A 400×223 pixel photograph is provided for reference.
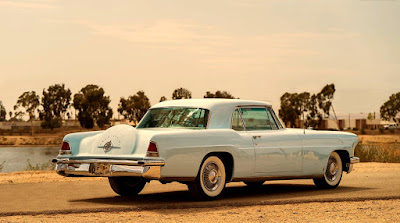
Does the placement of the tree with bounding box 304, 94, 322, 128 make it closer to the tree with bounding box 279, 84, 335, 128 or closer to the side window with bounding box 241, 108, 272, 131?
the tree with bounding box 279, 84, 335, 128

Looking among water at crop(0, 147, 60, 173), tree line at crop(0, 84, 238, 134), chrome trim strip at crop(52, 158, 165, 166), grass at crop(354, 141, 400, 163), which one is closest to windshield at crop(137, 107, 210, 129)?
chrome trim strip at crop(52, 158, 165, 166)

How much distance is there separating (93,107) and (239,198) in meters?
126

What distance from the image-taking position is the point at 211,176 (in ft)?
38.5

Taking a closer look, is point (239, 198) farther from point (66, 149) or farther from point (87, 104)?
point (87, 104)

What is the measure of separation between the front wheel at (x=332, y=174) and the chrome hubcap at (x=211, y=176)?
305 centimetres

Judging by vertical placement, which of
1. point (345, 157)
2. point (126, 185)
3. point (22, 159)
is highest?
point (345, 157)

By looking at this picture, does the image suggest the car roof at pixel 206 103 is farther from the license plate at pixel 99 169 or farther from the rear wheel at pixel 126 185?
the license plate at pixel 99 169

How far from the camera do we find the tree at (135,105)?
427 feet

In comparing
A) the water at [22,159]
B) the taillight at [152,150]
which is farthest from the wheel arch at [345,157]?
the water at [22,159]

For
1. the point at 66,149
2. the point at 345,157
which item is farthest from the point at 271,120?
the point at 66,149

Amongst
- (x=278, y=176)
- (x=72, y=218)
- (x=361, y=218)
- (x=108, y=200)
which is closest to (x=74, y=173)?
(x=108, y=200)

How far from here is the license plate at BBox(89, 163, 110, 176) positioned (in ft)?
37.0

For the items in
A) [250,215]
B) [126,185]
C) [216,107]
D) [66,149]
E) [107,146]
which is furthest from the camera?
[126,185]

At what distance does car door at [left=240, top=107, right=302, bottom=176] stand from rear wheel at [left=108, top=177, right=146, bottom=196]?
2104 millimetres
